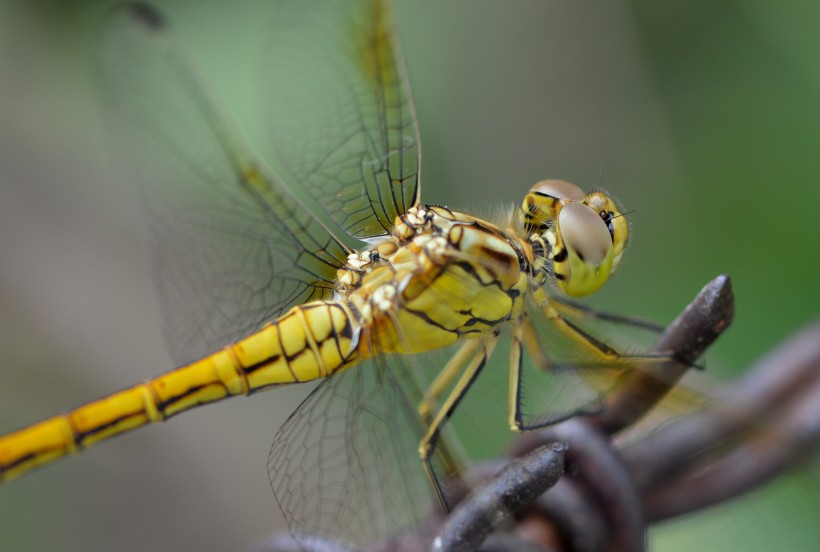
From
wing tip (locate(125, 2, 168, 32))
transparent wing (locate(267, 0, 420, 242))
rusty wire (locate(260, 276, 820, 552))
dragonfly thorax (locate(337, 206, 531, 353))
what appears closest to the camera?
rusty wire (locate(260, 276, 820, 552))

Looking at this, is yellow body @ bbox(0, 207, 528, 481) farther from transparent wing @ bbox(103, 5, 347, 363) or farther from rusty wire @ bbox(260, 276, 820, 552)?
rusty wire @ bbox(260, 276, 820, 552)

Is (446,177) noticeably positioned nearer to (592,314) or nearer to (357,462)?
(592,314)

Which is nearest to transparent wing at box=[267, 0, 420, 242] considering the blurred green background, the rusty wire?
the blurred green background

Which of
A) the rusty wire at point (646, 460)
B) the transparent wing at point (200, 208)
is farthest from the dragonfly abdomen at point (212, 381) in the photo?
the rusty wire at point (646, 460)

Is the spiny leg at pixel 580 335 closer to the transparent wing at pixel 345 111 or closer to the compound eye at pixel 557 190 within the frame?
the compound eye at pixel 557 190

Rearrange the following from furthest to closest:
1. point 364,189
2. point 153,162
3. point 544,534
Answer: point 153,162, point 364,189, point 544,534

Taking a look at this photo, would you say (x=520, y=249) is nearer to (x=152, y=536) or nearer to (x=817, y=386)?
(x=817, y=386)

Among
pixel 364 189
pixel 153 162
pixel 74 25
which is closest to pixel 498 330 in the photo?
pixel 364 189
